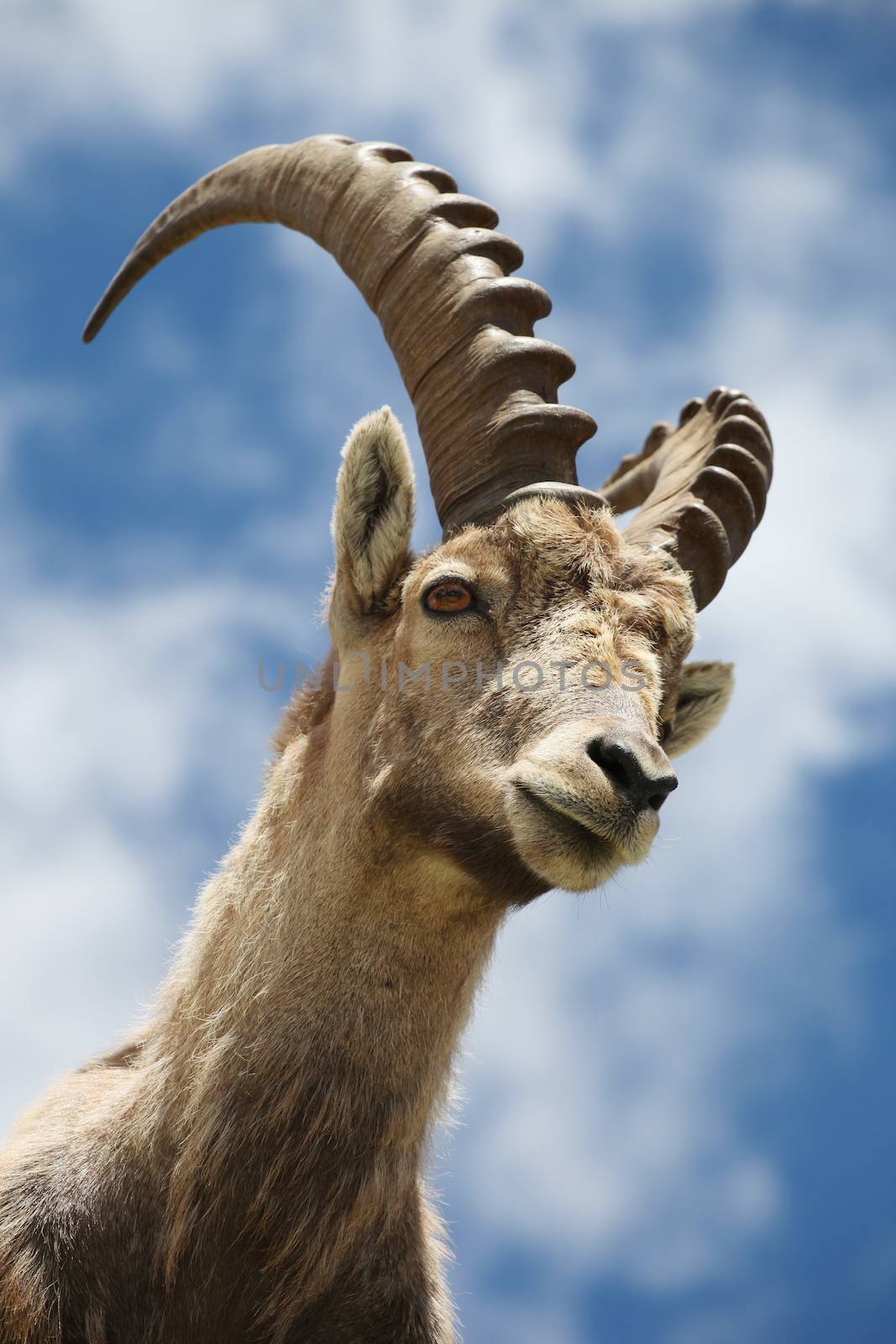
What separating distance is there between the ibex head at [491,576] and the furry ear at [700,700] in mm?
10

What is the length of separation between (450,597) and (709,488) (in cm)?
235

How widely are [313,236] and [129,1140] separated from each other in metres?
4.63

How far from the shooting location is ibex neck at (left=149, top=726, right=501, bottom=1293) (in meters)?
5.21

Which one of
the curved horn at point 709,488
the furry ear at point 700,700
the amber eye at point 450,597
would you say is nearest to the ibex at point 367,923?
the amber eye at point 450,597

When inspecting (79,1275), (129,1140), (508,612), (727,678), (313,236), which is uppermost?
(313,236)

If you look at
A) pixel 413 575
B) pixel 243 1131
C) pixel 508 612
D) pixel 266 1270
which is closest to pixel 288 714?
pixel 413 575

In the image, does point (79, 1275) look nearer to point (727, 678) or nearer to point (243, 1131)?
point (243, 1131)

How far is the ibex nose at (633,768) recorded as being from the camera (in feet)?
15.3

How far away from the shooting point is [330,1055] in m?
5.21

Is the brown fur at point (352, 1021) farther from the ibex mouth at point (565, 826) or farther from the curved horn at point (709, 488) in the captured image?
the curved horn at point (709, 488)

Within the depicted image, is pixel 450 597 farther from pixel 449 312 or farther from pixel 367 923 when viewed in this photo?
pixel 449 312

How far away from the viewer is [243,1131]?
525 cm

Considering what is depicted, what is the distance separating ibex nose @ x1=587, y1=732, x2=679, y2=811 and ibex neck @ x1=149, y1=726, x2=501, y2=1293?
0.82 meters

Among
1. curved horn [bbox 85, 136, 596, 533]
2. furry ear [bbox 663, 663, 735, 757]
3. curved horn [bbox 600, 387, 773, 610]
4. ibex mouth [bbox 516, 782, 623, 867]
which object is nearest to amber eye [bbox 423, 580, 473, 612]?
curved horn [bbox 85, 136, 596, 533]
